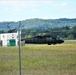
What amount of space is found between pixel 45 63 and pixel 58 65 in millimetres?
1140

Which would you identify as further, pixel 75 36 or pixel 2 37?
pixel 2 37

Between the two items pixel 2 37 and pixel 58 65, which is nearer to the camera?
pixel 58 65

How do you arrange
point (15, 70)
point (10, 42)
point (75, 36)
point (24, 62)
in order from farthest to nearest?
point (10, 42)
point (75, 36)
point (24, 62)
point (15, 70)

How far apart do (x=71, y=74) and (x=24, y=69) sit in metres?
2.45

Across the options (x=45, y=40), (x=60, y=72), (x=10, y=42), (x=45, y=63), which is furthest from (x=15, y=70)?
(x=45, y=40)

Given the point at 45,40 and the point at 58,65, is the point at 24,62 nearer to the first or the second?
the point at 58,65

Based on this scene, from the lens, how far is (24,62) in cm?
2003

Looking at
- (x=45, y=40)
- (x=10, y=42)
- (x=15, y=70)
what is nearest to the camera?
(x=15, y=70)

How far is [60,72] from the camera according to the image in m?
15.9

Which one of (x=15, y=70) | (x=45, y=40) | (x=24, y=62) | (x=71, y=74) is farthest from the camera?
(x=45, y=40)

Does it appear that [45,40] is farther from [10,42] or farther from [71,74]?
[71,74]

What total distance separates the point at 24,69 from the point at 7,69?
2.34ft

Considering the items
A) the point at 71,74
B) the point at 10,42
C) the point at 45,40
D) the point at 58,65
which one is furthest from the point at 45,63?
the point at 45,40

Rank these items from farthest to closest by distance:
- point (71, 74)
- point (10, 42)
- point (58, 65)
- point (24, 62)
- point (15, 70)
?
point (10, 42), point (24, 62), point (58, 65), point (15, 70), point (71, 74)
